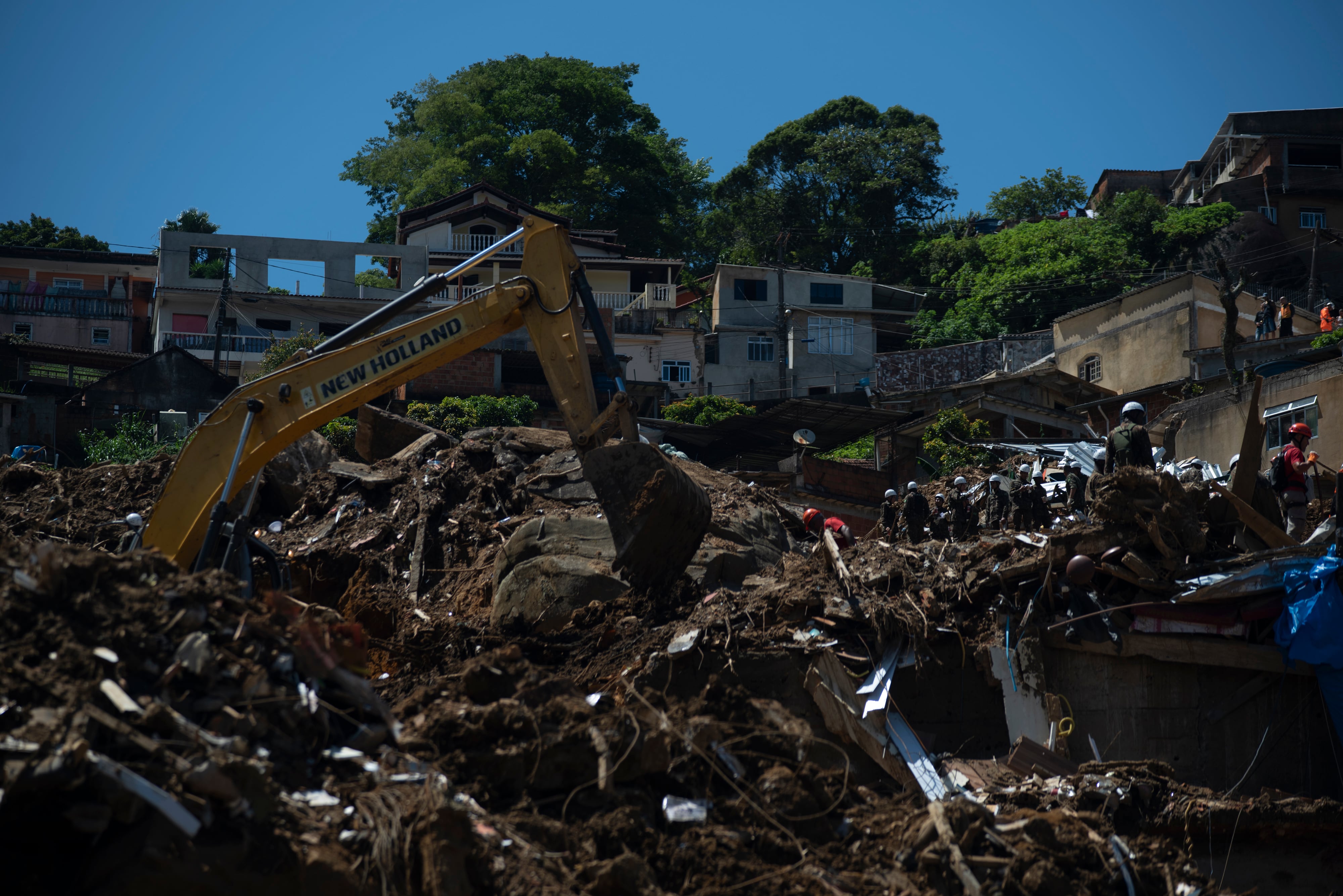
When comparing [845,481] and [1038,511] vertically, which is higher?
[845,481]

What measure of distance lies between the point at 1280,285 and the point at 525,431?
3544 centimetres

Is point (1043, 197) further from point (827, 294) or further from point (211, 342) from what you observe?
point (211, 342)

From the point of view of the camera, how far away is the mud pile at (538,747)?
16.5 feet

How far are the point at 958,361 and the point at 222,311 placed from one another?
72.6 ft

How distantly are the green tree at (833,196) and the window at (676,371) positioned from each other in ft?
30.7

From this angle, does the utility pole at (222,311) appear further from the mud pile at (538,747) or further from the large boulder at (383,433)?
the mud pile at (538,747)

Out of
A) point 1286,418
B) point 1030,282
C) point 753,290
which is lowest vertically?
point 1286,418

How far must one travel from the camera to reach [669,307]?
37.5 m

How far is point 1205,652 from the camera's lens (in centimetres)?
930

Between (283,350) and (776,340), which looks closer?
(283,350)

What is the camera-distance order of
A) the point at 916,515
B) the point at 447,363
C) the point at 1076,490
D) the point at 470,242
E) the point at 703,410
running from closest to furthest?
the point at 447,363 → the point at 1076,490 → the point at 916,515 → the point at 703,410 → the point at 470,242

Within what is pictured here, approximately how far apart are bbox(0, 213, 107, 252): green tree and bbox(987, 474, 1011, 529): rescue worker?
128ft

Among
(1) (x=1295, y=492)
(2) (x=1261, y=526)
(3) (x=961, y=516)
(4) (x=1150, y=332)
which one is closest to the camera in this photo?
(2) (x=1261, y=526)


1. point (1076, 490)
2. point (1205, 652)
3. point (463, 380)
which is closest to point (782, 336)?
point (463, 380)
